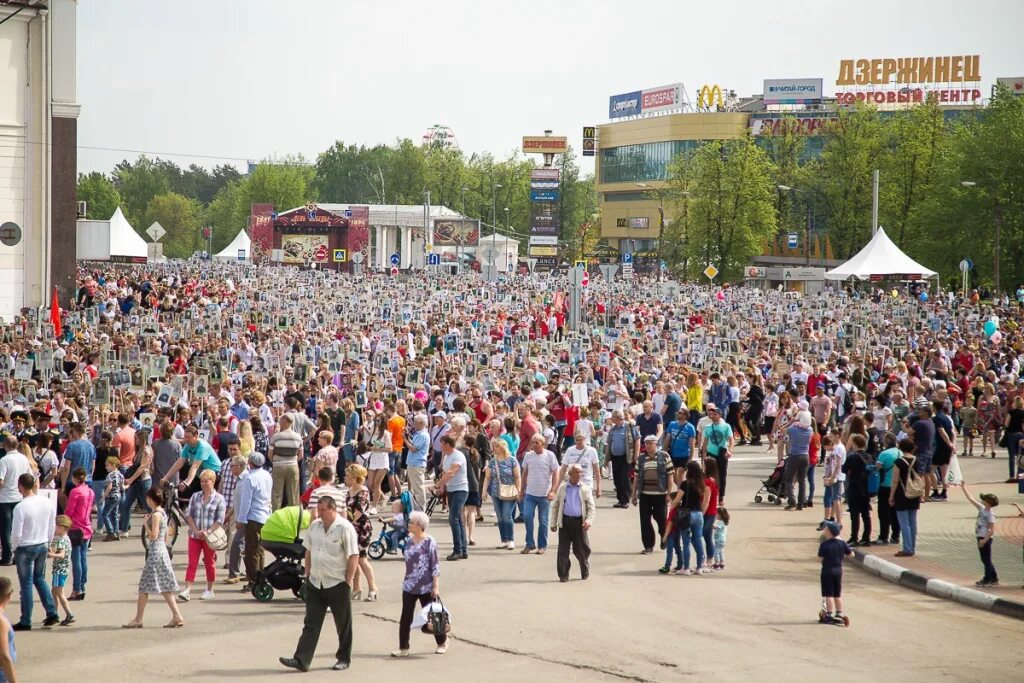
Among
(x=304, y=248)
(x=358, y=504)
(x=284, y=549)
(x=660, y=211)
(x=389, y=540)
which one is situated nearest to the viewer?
Answer: (x=284, y=549)

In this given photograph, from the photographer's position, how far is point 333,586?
9.81 metres

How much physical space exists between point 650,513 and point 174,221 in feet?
517

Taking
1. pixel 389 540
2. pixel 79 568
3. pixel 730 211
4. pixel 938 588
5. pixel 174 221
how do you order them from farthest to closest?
pixel 174 221, pixel 730 211, pixel 389 540, pixel 938 588, pixel 79 568

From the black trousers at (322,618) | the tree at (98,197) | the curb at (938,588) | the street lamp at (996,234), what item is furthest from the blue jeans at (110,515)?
the tree at (98,197)

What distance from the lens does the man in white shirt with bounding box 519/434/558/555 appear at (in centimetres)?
1520

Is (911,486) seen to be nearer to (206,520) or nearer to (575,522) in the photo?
(575,522)

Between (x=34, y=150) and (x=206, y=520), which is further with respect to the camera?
(x=34, y=150)

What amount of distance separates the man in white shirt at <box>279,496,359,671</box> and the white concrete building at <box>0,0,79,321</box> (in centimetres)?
3209

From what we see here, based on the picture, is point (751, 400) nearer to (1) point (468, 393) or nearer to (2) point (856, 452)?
(1) point (468, 393)

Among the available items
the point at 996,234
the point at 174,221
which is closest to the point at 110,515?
the point at 996,234

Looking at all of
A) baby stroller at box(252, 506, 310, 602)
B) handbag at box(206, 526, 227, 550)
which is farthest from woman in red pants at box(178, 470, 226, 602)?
baby stroller at box(252, 506, 310, 602)

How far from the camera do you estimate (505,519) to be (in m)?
15.5

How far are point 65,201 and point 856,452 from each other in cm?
3130

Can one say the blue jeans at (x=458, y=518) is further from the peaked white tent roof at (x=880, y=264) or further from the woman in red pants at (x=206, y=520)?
the peaked white tent roof at (x=880, y=264)
